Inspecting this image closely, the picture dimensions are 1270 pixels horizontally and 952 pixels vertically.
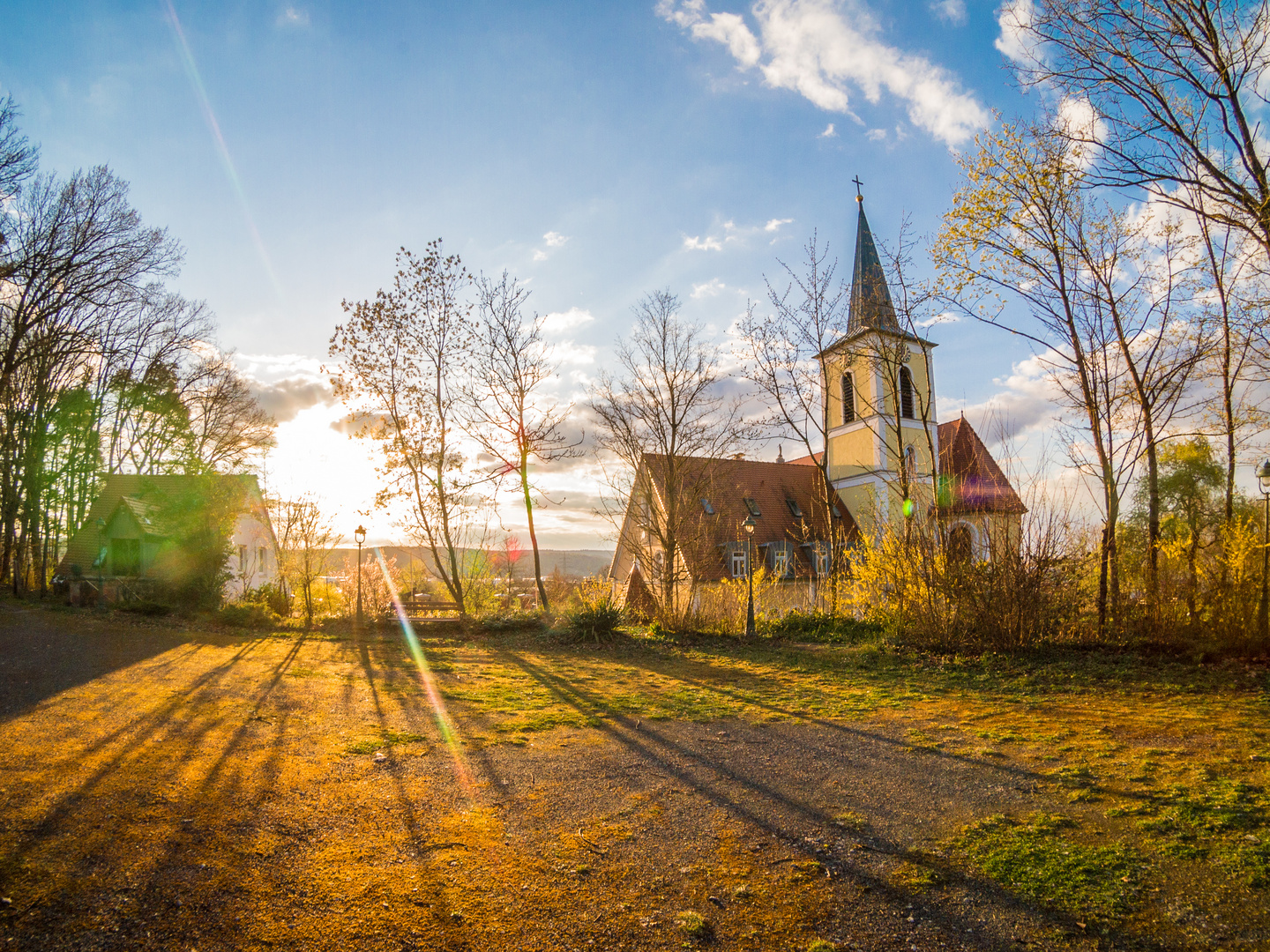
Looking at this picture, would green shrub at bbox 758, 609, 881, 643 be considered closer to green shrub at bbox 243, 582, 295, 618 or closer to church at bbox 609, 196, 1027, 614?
church at bbox 609, 196, 1027, 614

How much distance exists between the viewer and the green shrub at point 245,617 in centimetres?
1403

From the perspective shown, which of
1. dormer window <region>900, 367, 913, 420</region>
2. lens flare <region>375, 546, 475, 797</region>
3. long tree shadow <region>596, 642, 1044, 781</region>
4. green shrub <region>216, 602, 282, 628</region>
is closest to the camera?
lens flare <region>375, 546, 475, 797</region>

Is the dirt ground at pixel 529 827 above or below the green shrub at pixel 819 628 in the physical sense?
above

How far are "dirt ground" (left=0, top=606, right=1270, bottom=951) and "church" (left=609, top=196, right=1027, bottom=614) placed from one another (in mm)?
4212

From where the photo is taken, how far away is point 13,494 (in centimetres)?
1698

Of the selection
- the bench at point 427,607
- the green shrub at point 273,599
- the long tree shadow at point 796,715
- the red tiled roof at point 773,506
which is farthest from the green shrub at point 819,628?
the green shrub at point 273,599

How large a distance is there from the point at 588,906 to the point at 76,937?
194cm

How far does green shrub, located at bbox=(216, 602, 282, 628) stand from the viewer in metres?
14.0

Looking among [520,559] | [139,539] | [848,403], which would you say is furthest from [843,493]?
[139,539]

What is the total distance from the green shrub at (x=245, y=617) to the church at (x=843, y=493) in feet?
27.0

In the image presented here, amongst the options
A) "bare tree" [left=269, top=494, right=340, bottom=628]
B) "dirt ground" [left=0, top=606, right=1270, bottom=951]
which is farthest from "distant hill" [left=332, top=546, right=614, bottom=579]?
"dirt ground" [left=0, top=606, right=1270, bottom=951]

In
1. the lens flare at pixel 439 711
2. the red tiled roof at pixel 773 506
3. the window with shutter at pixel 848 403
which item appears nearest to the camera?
the lens flare at pixel 439 711

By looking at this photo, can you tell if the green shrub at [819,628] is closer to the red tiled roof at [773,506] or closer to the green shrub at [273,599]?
the red tiled roof at [773,506]

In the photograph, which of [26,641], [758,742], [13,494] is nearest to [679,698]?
[758,742]
